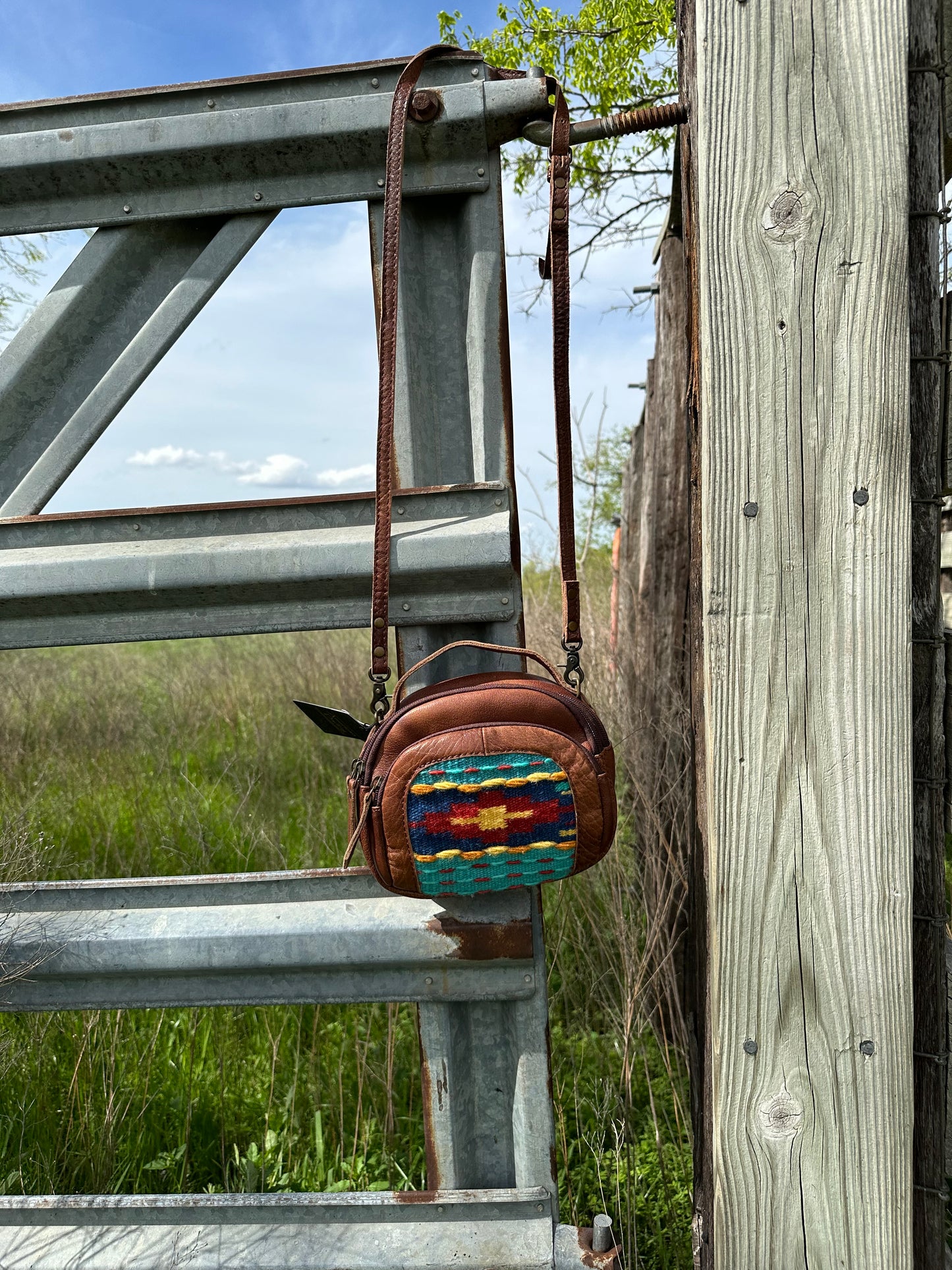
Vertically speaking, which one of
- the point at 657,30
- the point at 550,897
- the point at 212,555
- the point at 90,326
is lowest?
the point at 550,897

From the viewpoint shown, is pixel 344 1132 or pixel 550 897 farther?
pixel 550 897

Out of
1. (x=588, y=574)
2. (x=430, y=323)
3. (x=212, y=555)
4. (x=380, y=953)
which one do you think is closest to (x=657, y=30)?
(x=588, y=574)

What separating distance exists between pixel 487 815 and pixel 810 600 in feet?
1.93

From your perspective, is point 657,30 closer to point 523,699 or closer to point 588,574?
point 588,574

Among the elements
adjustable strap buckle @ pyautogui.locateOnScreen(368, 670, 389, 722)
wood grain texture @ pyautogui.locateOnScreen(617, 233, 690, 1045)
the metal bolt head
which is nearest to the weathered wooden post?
the metal bolt head

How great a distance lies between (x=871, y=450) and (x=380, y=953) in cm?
111

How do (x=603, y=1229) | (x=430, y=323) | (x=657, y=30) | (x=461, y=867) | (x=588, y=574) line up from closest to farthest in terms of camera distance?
(x=461, y=867)
(x=603, y=1229)
(x=430, y=323)
(x=657, y=30)
(x=588, y=574)

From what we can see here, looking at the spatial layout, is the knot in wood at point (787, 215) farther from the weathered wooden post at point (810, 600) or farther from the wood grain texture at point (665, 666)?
the wood grain texture at point (665, 666)

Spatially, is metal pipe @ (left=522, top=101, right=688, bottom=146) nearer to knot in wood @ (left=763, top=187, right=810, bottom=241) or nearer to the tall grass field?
knot in wood @ (left=763, top=187, right=810, bottom=241)

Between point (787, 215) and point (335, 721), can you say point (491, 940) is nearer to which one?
point (335, 721)

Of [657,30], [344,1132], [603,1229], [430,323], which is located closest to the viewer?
[603,1229]

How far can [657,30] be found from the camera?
5492 millimetres

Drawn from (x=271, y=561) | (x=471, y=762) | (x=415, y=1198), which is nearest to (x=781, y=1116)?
(x=415, y=1198)

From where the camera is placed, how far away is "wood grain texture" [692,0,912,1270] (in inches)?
48.7
